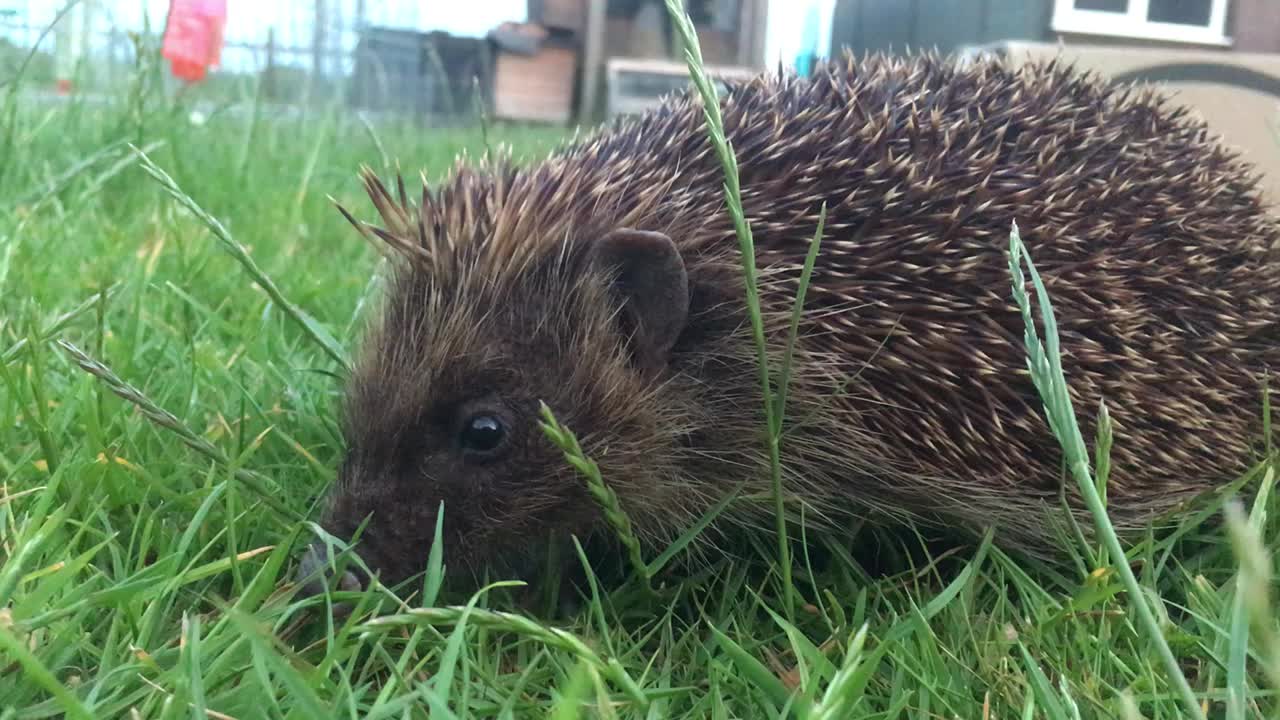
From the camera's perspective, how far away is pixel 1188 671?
1702mm

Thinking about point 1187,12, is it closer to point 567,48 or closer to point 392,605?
point 392,605

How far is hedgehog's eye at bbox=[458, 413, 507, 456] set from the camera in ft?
6.32

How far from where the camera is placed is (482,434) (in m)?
1.93

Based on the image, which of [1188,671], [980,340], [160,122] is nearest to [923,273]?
[980,340]

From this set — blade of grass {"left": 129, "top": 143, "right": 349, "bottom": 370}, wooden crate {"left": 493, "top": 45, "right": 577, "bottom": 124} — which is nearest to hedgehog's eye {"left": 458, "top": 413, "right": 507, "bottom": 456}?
blade of grass {"left": 129, "top": 143, "right": 349, "bottom": 370}

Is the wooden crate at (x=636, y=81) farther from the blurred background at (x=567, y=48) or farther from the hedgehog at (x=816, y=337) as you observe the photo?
the hedgehog at (x=816, y=337)

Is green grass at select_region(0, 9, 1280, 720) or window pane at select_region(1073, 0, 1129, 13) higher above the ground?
window pane at select_region(1073, 0, 1129, 13)

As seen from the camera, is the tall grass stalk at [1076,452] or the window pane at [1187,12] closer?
the tall grass stalk at [1076,452]

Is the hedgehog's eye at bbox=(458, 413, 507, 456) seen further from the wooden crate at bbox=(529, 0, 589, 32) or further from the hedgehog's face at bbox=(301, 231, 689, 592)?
the wooden crate at bbox=(529, 0, 589, 32)

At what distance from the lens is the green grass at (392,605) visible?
1.32m

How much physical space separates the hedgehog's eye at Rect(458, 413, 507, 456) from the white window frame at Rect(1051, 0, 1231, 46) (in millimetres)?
4077

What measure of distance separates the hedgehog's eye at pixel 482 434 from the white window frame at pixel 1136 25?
4077 millimetres

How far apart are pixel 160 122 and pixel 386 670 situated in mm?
3878

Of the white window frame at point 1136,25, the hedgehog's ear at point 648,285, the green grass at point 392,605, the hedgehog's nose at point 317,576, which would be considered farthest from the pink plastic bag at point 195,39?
the white window frame at point 1136,25
